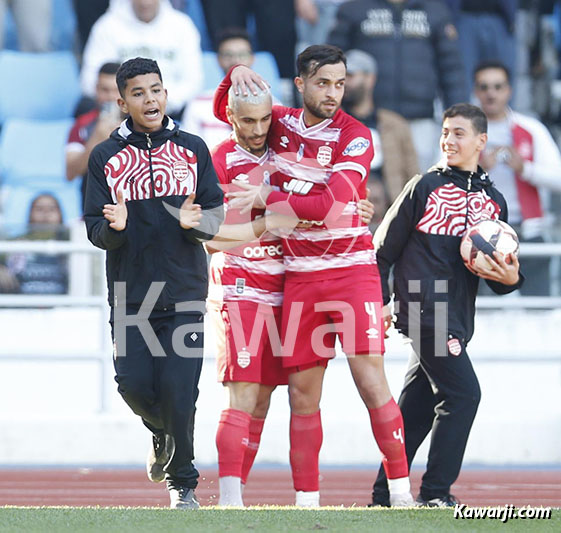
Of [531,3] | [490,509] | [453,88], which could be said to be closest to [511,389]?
[453,88]

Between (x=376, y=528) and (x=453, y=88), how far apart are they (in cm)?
730

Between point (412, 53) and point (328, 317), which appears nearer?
point (328, 317)

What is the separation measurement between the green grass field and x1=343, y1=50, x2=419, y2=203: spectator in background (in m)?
5.53

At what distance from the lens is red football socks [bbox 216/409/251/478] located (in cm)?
608

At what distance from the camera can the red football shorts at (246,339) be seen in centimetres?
617

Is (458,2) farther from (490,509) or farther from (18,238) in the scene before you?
(490,509)

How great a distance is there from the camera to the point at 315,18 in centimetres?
1297

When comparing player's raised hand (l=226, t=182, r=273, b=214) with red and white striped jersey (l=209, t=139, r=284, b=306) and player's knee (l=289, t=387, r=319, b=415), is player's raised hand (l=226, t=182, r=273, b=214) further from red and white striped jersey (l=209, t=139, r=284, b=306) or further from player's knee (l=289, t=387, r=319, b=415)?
player's knee (l=289, t=387, r=319, b=415)

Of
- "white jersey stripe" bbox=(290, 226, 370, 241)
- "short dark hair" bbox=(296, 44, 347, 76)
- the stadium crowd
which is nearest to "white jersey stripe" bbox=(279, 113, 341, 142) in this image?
"short dark hair" bbox=(296, 44, 347, 76)

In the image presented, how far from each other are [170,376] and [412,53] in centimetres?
645

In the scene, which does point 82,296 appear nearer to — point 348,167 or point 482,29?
point 348,167

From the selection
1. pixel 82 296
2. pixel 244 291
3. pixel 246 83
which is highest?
pixel 246 83

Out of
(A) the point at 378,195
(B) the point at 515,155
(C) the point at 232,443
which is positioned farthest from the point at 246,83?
(B) the point at 515,155

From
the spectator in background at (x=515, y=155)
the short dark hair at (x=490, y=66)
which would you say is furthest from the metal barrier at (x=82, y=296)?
the short dark hair at (x=490, y=66)
